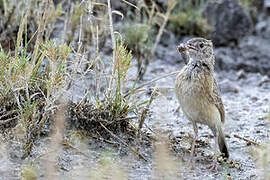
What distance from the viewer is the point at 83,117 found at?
4.98 metres

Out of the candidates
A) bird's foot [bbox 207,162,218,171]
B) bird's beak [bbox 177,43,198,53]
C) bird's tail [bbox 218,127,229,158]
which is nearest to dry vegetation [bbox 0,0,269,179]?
bird's foot [bbox 207,162,218,171]

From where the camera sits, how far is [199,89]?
5.23 meters

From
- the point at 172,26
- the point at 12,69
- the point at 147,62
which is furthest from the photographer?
the point at 172,26

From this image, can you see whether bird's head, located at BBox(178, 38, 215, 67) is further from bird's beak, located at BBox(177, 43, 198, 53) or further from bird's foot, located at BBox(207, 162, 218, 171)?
bird's foot, located at BBox(207, 162, 218, 171)

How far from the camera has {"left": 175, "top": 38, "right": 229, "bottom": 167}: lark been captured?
5.22 m

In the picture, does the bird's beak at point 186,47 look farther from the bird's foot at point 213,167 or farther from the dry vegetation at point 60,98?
the bird's foot at point 213,167

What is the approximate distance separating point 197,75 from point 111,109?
2.96 ft

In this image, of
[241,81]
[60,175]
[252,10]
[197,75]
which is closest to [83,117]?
[60,175]

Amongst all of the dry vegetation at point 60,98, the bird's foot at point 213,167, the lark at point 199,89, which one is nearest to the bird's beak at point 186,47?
the lark at point 199,89

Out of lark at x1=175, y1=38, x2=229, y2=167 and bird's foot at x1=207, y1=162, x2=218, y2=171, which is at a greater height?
lark at x1=175, y1=38, x2=229, y2=167

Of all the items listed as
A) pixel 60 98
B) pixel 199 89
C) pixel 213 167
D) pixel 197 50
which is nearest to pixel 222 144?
pixel 213 167

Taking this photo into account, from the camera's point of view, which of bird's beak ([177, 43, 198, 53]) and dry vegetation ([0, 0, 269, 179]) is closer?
dry vegetation ([0, 0, 269, 179])

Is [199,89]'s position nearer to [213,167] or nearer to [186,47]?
[186,47]

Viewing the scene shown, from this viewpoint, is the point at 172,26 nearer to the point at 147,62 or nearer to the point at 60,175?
the point at 147,62
